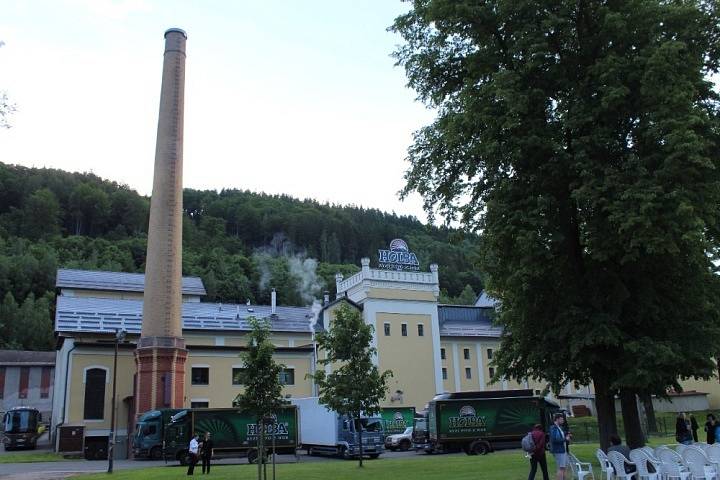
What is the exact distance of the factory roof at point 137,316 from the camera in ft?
187

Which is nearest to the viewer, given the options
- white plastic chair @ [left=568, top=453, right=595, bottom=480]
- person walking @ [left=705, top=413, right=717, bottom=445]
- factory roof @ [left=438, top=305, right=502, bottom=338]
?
white plastic chair @ [left=568, top=453, right=595, bottom=480]

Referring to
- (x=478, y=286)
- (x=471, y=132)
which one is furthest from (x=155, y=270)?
(x=478, y=286)

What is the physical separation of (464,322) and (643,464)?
5443 centimetres

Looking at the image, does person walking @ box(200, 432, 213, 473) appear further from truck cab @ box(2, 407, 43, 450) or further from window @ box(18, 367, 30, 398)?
window @ box(18, 367, 30, 398)

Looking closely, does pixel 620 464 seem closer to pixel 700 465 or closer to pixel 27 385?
pixel 700 465

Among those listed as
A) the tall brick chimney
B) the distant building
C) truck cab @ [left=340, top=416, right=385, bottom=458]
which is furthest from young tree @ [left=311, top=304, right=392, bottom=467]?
the distant building

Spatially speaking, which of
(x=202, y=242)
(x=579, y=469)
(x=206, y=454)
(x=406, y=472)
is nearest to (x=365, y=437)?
(x=206, y=454)

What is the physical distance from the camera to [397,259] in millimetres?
59781

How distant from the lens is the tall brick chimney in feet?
142

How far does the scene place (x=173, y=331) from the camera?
4462 cm

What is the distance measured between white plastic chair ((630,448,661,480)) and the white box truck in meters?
20.7

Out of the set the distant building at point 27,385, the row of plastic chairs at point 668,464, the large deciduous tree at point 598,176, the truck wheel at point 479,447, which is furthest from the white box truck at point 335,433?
the distant building at point 27,385

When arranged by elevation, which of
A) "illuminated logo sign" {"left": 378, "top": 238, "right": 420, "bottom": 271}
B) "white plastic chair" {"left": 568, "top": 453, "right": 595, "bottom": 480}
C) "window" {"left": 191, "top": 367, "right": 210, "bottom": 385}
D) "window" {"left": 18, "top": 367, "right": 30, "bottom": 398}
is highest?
"illuminated logo sign" {"left": 378, "top": 238, "right": 420, "bottom": 271}

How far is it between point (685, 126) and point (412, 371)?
143ft
